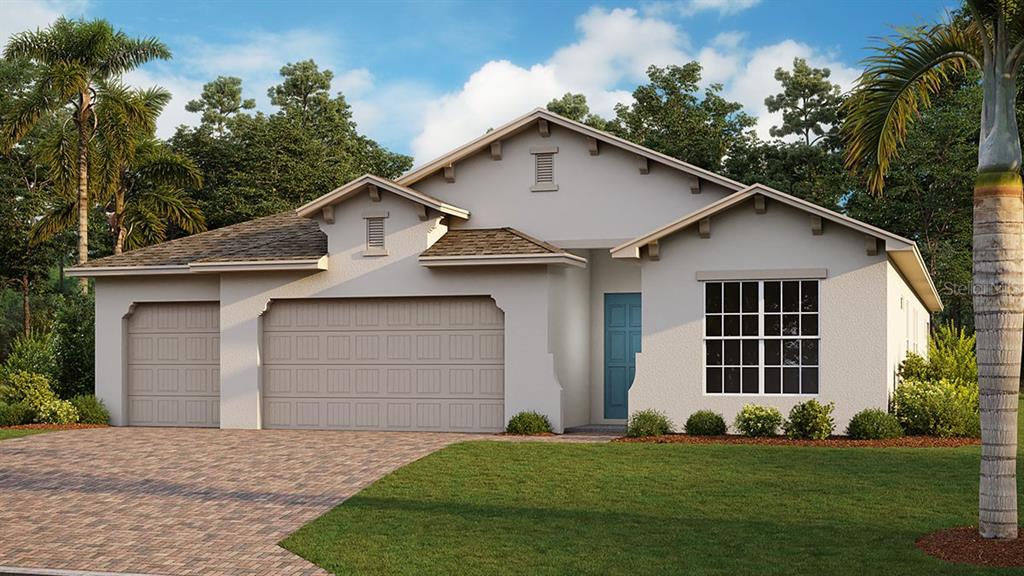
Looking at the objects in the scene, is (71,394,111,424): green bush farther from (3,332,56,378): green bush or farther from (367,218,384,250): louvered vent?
(367,218,384,250): louvered vent

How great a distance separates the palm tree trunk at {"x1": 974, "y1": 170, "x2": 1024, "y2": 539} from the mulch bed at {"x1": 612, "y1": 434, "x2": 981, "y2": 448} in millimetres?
7057

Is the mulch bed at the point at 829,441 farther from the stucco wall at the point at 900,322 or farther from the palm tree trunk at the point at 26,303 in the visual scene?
the palm tree trunk at the point at 26,303

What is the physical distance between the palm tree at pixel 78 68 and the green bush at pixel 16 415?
7587mm

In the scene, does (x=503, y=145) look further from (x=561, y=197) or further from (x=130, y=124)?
(x=130, y=124)

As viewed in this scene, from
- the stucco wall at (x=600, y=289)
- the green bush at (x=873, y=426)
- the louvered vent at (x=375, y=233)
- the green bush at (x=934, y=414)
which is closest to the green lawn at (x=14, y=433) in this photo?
the louvered vent at (x=375, y=233)

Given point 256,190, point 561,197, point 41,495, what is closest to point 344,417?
point 561,197

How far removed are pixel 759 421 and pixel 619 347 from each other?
14.2 feet

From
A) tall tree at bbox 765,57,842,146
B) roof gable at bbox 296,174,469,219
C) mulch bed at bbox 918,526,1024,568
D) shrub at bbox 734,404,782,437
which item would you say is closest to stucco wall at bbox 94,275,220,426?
roof gable at bbox 296,174,469,219

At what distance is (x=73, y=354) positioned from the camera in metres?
23.8

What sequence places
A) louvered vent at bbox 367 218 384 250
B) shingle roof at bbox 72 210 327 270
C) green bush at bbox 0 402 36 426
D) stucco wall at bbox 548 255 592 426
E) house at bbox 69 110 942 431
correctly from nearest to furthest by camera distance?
house at bbox 69 110 942 431
stucco wall at bbox 548 255 592 426
louvered vent at bbox 367 218 384 250
shingle roof at bbox 72 210 327 270
green bush at bbox 0 402 36 426

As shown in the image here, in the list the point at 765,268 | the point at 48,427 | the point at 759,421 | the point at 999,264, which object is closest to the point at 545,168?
the point at 765,268

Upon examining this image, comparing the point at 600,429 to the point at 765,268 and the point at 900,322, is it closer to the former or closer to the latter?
the point at 765,268

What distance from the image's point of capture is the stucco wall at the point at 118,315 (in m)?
22.1

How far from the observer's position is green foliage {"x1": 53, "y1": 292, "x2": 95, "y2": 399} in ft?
77.9
